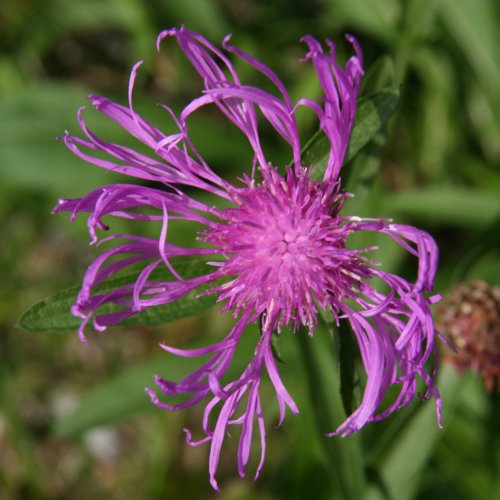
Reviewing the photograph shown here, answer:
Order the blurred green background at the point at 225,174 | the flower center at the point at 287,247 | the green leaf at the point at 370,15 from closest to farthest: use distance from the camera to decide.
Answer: the flower center at the point at 287,247 < the blurred green background at the point at 225,174 < the green leaf at the point at 370,15

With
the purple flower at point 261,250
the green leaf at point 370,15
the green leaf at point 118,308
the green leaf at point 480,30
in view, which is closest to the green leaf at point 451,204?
the green leaf at point 480,30

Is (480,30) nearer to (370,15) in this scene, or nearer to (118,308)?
(370,15)

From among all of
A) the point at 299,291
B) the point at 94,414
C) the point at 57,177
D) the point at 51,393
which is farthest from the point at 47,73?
the point at 299,291

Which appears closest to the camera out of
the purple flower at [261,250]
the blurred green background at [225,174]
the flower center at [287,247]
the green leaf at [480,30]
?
the purple flower at [261,250]

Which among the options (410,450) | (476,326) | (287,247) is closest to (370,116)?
(287,247)

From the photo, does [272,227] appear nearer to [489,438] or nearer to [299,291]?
[299,291]

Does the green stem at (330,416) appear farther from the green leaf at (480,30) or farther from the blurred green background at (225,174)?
the green leaf at (480,30)
